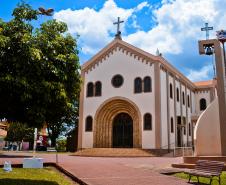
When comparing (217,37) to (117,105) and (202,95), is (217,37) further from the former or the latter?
(202,95)

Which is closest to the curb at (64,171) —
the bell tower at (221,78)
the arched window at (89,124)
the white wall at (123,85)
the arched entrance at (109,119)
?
the bell tower at (221,78)

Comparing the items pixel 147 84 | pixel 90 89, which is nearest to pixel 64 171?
pixel 147 84

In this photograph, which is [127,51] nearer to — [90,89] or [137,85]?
[137,85]

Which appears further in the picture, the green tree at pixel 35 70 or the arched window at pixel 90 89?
the arched window at pixel 90 89

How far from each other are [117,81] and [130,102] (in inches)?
110

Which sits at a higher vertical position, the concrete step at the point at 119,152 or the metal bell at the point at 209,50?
the metal bell at the point at 209,50

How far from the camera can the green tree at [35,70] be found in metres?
7.80

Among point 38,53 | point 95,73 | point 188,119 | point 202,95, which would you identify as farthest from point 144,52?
point 38,53

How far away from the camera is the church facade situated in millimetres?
29172

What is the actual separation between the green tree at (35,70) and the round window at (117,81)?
22.0m

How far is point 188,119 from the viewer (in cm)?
3759

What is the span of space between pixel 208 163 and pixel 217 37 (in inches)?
322

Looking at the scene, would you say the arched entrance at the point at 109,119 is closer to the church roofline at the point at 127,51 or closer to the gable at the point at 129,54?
the gable at the point at 129,54

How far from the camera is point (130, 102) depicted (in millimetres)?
30359
